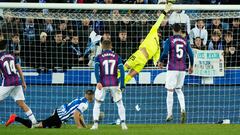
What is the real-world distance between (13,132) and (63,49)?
646cm

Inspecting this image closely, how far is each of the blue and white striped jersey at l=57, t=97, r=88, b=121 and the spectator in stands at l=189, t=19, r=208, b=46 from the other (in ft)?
18.1

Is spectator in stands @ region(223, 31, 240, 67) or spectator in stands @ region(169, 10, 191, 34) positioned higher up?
spectator in stands @ region(169, 10, 191, 34)

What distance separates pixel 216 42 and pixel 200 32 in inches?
21.9

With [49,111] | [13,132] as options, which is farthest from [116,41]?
[13,132]

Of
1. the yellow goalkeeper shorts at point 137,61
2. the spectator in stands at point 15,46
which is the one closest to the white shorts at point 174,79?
the yellow goalkeeper shorts at point 137,61

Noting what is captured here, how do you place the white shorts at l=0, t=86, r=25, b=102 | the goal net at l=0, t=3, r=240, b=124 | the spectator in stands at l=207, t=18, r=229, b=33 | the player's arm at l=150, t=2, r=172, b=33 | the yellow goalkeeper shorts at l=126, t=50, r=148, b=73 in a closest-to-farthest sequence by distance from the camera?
the white shorts at l=0, t=86, r=25, b=102, the player's arm at l=150, t=2, r=172, b=33, the yellow goalkeeper shorts at l=126, t=50, r=148, b=73, the goal net at l=0, t=3, r=240, b=124, the spectator in stands at l=207, t=18, r=229, b=33

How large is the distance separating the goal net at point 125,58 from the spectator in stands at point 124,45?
0.03 metres

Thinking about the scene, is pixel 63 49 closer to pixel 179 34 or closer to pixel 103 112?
pixel 103 112

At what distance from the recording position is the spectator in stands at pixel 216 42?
23.2 metres

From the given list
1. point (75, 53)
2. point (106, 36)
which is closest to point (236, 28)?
point (106, 36)

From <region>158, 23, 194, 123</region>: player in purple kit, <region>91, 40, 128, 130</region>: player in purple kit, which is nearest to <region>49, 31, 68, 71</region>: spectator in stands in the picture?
<region>158, 23, 194, 123</region>: player in purple kit

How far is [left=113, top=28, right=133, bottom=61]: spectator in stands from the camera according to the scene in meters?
22.9

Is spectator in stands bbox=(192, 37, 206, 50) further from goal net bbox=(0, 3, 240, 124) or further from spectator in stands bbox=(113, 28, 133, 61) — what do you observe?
spectator in stands bbox=(113, 28, 133, 61)

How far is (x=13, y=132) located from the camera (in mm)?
A: 16562
